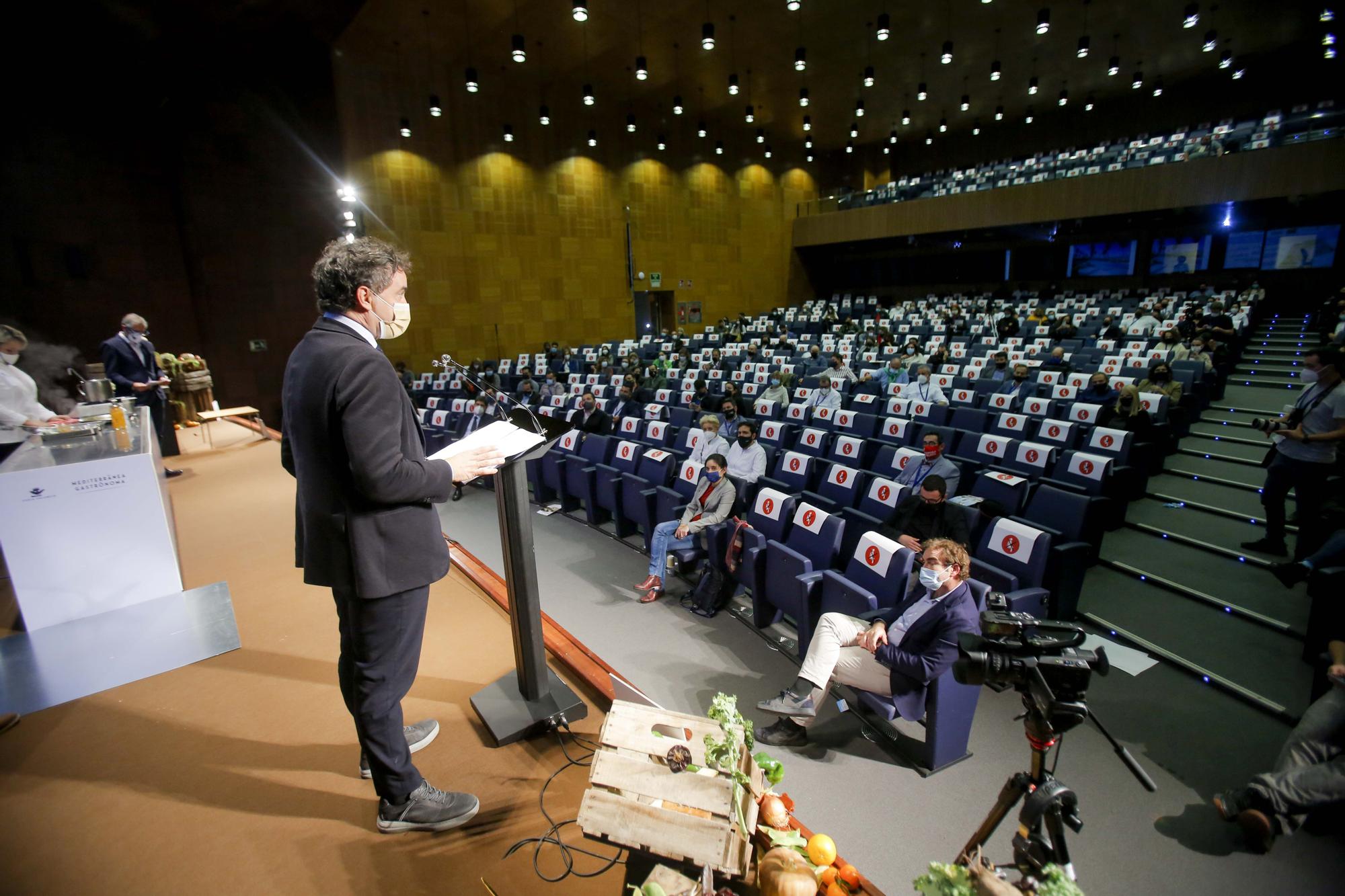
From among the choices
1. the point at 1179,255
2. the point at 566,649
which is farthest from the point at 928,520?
the point at 1179,255

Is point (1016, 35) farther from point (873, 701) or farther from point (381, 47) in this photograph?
point (873, 701)

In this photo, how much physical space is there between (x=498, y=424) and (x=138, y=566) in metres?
2.86

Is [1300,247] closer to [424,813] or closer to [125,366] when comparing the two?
[424,813]

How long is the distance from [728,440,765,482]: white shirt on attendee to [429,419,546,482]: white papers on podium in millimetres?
3588

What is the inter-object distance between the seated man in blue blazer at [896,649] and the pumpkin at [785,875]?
1.32 m

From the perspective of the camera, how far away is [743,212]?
2117cm

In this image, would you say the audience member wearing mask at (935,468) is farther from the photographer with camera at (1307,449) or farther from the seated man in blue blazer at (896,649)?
the photographer with camera at (1307,449)

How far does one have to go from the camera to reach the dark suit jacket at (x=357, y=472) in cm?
149

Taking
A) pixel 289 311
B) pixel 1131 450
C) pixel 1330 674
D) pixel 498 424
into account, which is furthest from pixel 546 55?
pixel 1330 674

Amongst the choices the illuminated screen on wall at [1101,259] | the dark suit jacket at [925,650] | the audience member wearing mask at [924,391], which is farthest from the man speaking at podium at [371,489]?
the illuminated screen on wall at [1101,259]

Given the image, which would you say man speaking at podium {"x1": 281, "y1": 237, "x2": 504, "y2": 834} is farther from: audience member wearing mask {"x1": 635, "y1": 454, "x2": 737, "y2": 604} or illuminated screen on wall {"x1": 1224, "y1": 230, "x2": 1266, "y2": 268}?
illuminated screen on wall {"x1": 1224, "y1": 230, "x2": 1266, "y2": 268}

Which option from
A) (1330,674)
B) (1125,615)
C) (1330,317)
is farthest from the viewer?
(1330,317)

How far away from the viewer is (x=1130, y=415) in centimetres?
552

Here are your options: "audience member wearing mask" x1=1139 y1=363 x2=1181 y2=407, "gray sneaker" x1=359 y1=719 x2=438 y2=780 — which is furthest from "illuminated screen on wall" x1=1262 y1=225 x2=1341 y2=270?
"gray sneaker" x1=359 y1=719 x2=438 y2=780
